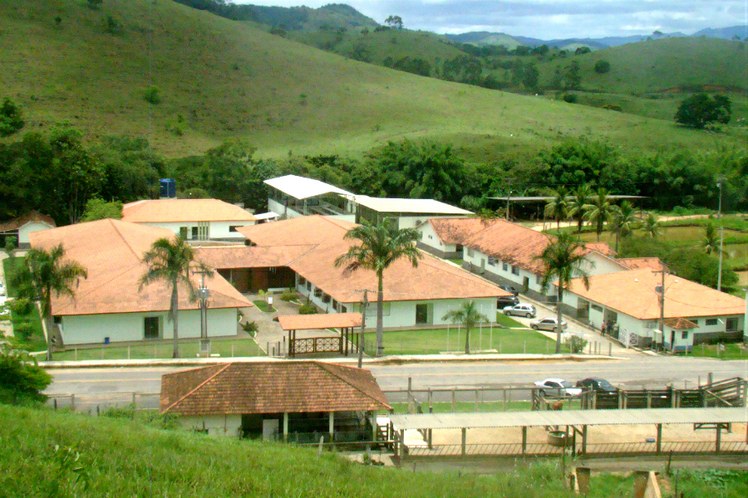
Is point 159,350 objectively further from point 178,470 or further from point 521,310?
point 178,470

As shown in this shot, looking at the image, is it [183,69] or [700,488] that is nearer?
[700,488]

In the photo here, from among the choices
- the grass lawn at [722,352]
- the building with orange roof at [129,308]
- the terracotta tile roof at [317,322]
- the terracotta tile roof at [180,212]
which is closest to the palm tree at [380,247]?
the terracotta tile roof at [317,322]

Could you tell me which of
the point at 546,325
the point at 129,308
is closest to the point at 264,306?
the point at 129,308

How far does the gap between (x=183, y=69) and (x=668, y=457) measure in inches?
5059

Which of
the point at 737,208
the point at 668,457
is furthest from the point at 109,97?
the point at 668,457

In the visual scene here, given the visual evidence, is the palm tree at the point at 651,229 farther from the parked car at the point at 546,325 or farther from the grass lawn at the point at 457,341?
the grass lawn at the point at 457,341

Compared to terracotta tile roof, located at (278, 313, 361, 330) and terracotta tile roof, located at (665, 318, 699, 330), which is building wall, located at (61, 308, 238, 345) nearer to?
terracotta tile roof, located at (278, 313, 361, 330)

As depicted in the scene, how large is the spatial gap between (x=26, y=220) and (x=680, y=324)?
5452 centimetres

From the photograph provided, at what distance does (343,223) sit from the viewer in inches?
2785

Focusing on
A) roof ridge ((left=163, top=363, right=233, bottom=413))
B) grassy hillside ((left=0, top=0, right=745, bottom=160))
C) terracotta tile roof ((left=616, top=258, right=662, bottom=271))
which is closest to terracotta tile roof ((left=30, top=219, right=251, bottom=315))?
roof ridge ((left=163, top=363, right=233, bottom=413))

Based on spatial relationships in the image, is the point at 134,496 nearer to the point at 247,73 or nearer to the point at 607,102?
the point at 247,73

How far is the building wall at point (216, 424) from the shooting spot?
29781mm

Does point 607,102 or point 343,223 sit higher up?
point 607,102

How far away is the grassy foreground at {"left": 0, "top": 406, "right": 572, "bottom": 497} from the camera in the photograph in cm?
1634
